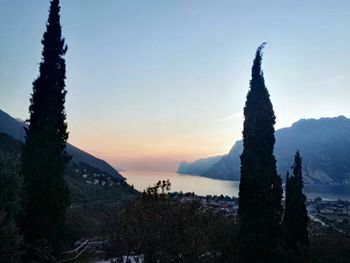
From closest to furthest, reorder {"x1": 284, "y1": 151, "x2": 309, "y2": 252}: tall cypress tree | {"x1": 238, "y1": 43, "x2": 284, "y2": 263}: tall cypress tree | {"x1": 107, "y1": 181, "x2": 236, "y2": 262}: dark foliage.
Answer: {"x1": 238, "y1": 43, "x2": 284, "y2": 263}: tall cypress tree → {"x1": 107, "y1": 181, "x2": 236, "y2": 262}: dark foliage → {"x1": 284, "y1": 151, "x2": 309, "y2": 252}: tall cypress tree

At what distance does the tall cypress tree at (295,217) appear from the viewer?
40188mm

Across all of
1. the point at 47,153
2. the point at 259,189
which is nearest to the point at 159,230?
the point at 259,189

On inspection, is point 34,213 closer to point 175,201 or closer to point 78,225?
point 175,201

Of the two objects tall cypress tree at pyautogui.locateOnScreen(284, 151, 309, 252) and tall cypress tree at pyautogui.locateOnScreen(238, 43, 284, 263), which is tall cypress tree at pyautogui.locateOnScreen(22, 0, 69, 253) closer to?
tall cypress tree at pyautogui.locateOnScreen(238, 43, 284, 263)

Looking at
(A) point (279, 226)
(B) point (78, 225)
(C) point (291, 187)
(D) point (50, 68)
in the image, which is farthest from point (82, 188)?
(A) point (279, 226)

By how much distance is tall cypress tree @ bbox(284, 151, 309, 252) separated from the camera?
40.2m

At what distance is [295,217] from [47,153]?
88.9 feet

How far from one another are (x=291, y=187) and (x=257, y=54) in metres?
18.8

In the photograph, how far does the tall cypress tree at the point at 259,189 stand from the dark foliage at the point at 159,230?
11.7 feet

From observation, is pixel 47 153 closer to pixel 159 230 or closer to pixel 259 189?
pixel 159 230

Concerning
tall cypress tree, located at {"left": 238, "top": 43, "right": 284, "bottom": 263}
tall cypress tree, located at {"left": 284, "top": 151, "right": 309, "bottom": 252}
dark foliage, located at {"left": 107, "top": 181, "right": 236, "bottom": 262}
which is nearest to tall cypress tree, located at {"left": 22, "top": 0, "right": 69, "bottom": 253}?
dark foliage, located at {"left": 107, "top": 181, "right": 236, "bottom": 262}

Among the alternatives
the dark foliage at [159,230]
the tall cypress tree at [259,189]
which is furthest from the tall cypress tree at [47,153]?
the tall cypress tree at [259,189]

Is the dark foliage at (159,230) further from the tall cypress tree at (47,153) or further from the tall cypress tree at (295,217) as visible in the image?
the tall cypress tree at (295,217)

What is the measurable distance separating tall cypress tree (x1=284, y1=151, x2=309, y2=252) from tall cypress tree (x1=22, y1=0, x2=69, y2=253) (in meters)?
24.4
